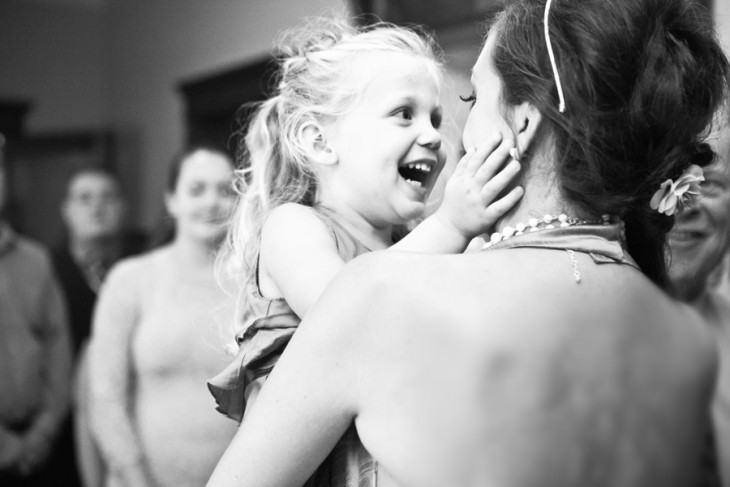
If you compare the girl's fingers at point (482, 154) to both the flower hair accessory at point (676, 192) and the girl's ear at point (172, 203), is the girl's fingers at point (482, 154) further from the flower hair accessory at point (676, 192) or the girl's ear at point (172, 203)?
the girl's ear at point (172, 203)

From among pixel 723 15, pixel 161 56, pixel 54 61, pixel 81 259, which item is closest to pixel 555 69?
pixel 723 15

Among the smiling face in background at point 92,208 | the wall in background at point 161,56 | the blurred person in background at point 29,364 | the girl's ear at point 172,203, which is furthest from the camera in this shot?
the wall in background at point 161,56

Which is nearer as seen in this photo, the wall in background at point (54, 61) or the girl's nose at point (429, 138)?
the girl's nose at point (429, 138)

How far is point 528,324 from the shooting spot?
1.85ft

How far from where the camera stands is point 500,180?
0.93 m

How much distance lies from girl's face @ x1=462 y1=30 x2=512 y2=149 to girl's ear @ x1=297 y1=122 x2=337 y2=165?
50 cm

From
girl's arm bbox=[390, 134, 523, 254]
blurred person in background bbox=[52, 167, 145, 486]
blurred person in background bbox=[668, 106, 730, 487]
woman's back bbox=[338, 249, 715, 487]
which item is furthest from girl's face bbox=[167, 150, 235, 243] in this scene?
blurred person in background bbox=[668, 106, 730, 487]

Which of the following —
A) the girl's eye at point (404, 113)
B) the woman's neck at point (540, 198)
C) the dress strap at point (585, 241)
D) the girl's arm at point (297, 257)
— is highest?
the woman's neck at point (540, 198)

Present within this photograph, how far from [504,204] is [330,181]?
57cm

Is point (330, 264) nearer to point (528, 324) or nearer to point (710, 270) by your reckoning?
point (528, 324)

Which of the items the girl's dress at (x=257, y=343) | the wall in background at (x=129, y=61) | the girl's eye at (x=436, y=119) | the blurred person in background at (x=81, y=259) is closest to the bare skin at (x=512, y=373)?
the girl's dress at (x=257, y=343)

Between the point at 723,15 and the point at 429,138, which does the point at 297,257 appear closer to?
the point at 429,138

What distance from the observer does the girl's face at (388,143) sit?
4.52ft

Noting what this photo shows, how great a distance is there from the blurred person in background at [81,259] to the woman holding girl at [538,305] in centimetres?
272
